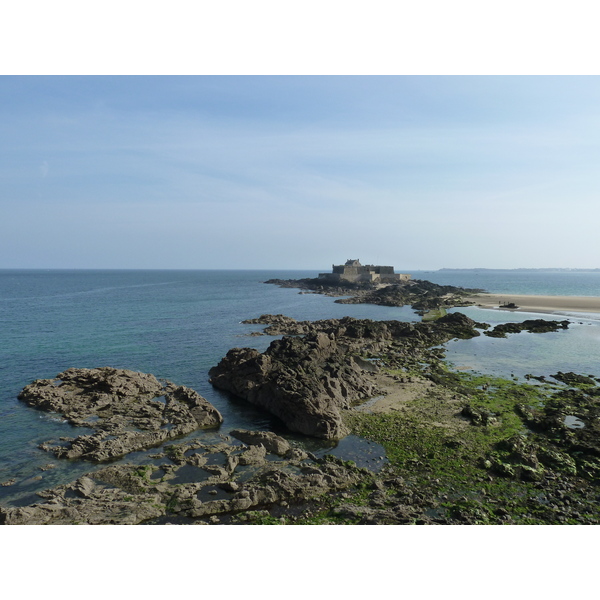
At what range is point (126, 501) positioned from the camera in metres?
15.0

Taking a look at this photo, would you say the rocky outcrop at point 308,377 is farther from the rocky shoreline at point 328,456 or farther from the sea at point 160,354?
the sea at point 160,354

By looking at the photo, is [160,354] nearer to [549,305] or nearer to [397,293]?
[397,293]

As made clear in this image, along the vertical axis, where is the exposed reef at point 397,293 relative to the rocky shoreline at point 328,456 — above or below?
above

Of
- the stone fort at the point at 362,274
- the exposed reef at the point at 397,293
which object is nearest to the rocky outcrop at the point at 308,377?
the exposed reef at the point at 397,293

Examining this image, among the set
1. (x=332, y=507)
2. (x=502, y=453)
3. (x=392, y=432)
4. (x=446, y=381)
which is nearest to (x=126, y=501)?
(x=332, y=507)

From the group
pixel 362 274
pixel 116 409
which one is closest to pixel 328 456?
pixel 116 409

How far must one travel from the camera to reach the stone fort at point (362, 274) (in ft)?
463

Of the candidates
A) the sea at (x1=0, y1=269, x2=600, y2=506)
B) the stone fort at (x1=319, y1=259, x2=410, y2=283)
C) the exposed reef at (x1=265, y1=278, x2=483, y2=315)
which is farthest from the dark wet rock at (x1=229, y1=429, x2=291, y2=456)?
the stone fort at (x1=319, y1=259, x2=410, y2=283)

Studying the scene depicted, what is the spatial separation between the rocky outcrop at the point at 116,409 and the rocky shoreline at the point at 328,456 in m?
0.09

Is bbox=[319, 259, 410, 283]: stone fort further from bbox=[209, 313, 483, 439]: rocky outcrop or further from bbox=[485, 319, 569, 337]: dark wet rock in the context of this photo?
bbox=[209, 313, 483, 439]: rocky outcrop

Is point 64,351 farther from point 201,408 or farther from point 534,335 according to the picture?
point 534,335

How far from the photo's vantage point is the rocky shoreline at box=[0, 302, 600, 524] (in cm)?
1452

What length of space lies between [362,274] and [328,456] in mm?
127121

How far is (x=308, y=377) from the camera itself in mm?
26688
